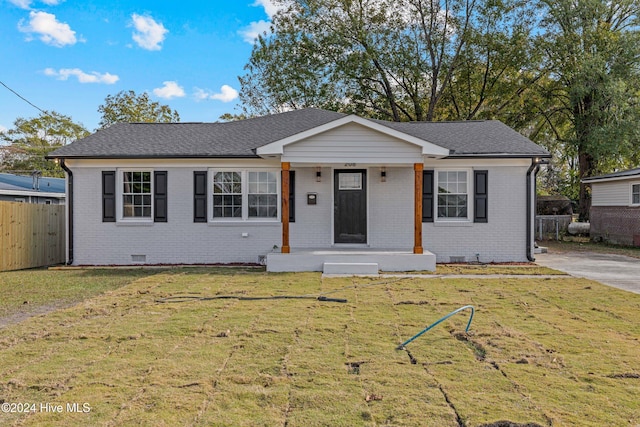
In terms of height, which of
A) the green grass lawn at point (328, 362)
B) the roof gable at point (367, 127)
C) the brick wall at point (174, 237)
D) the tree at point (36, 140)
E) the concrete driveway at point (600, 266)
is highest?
the tree at point (36, 140)

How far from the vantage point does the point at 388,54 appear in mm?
24969

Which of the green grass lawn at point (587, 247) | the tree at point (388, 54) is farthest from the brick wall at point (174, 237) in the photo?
the tree at point (388, 54)

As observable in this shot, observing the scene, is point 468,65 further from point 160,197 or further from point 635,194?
point 160,197

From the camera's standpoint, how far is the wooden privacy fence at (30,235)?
A: 1112cm

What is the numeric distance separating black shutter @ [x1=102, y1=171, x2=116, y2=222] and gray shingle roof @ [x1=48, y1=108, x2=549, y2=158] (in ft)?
1.86

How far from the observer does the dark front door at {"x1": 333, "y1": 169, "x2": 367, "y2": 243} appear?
1209 cm

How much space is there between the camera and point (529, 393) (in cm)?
357

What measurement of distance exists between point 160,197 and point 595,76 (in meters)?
20.1

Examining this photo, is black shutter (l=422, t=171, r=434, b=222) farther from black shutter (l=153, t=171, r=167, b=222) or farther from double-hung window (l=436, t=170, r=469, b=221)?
black shutter (l=153, t=171, r=167, b=222)

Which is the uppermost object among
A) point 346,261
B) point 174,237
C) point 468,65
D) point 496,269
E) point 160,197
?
point 468,65

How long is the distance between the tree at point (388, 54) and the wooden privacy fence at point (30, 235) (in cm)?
1582

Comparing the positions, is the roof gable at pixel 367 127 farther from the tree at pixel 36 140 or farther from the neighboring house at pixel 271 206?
the tree at pixel 36 140

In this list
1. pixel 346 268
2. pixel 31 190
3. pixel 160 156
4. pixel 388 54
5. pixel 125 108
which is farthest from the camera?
pixel 125 108

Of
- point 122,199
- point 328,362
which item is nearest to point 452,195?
point 328,362
